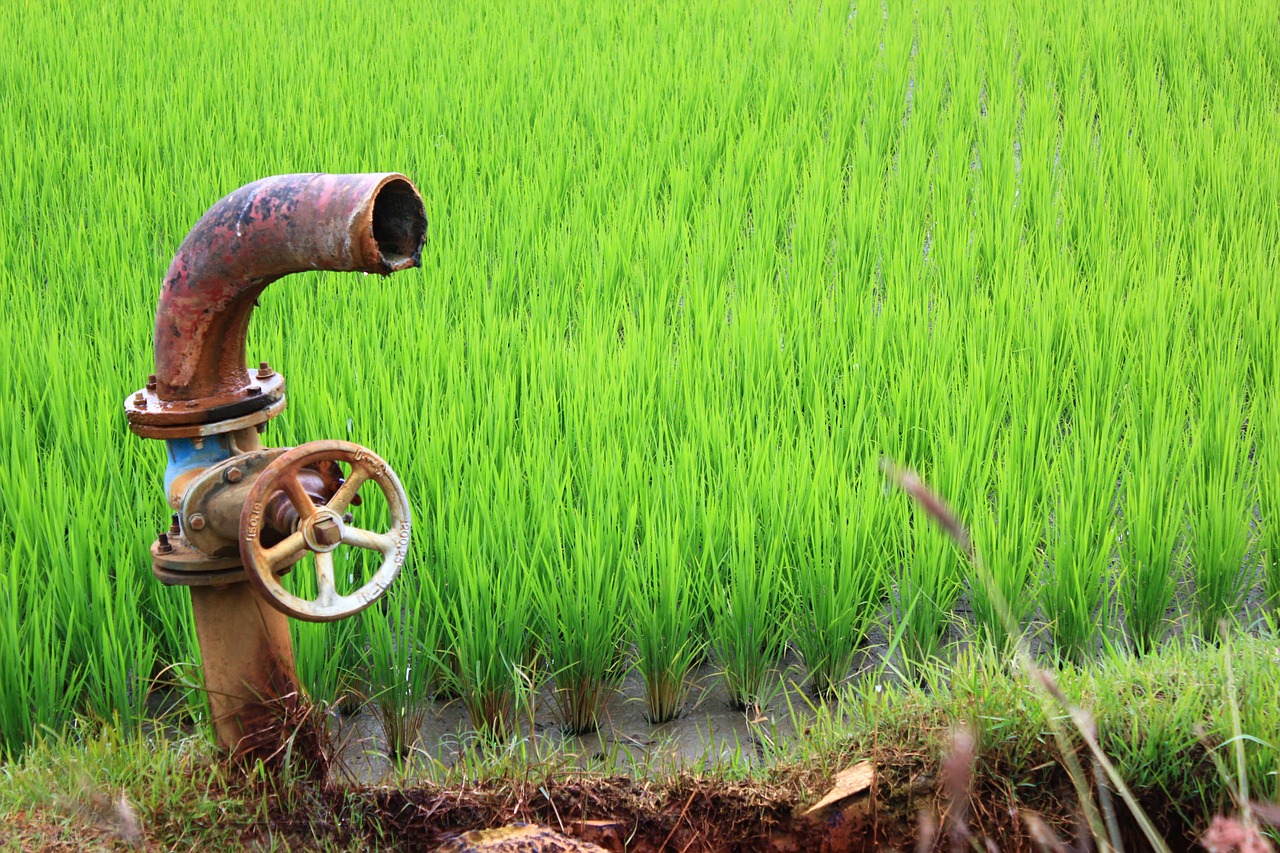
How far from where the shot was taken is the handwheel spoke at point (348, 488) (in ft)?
3.75

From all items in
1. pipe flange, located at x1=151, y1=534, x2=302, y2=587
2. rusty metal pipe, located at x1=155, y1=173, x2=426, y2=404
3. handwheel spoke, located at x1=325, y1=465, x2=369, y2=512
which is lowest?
pipe flange, located at x1=151, y1=534, x2=302, y2=587

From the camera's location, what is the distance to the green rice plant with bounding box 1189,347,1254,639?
177 cm

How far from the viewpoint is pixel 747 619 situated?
1.67 meters

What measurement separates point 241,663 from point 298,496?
29 centimetres

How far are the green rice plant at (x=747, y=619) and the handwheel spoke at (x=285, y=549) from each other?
750mm

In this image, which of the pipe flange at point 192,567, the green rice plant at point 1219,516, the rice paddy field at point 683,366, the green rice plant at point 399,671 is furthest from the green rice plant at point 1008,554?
the pipe flange at point 192,567

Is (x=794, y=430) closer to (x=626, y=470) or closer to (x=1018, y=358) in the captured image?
(x=626, y=470)

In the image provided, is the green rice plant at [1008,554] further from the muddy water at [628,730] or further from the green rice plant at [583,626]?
the green rice plant at [583,626]

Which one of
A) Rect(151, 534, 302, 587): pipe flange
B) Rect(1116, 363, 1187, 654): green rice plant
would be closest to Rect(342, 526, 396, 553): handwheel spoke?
Rect(151, 534, 302, 587): pipe flange

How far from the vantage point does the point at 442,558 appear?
174 cm

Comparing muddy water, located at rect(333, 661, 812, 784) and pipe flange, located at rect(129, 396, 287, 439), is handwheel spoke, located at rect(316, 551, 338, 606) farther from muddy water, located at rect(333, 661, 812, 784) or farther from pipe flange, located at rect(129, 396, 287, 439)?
muddy water, located at rect(333, 661, 812, 784)

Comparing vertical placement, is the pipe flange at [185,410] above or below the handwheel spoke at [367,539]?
A: above

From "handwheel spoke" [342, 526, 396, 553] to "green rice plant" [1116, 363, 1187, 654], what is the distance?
3.85 ft

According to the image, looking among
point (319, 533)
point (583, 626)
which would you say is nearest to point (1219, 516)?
point (583, 626)
